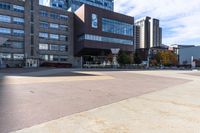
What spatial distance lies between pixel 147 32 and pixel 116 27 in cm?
7501

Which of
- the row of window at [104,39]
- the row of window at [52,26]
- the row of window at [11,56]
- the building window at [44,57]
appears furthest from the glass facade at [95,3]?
the row of window at [11,56]

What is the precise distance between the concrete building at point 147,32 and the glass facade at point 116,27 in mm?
65375

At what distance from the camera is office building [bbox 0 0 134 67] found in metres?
63.9

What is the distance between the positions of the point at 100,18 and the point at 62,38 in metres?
14.3

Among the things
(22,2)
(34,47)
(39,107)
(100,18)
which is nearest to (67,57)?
(34,47)

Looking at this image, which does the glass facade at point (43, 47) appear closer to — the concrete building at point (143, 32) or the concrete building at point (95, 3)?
the concrete building at point (95, 3)

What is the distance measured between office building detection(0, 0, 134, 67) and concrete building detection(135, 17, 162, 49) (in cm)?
6665

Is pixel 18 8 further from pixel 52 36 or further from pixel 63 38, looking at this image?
pixel 63 38

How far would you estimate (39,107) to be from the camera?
25.5 feet

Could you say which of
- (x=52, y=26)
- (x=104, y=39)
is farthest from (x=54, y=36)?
(x=104, y=39)

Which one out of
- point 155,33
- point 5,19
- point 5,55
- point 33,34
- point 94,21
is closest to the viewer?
point 5,55

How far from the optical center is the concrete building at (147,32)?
146 meters

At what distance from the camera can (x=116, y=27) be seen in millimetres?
78125

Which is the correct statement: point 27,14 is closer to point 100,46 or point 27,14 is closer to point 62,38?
point 62,38
